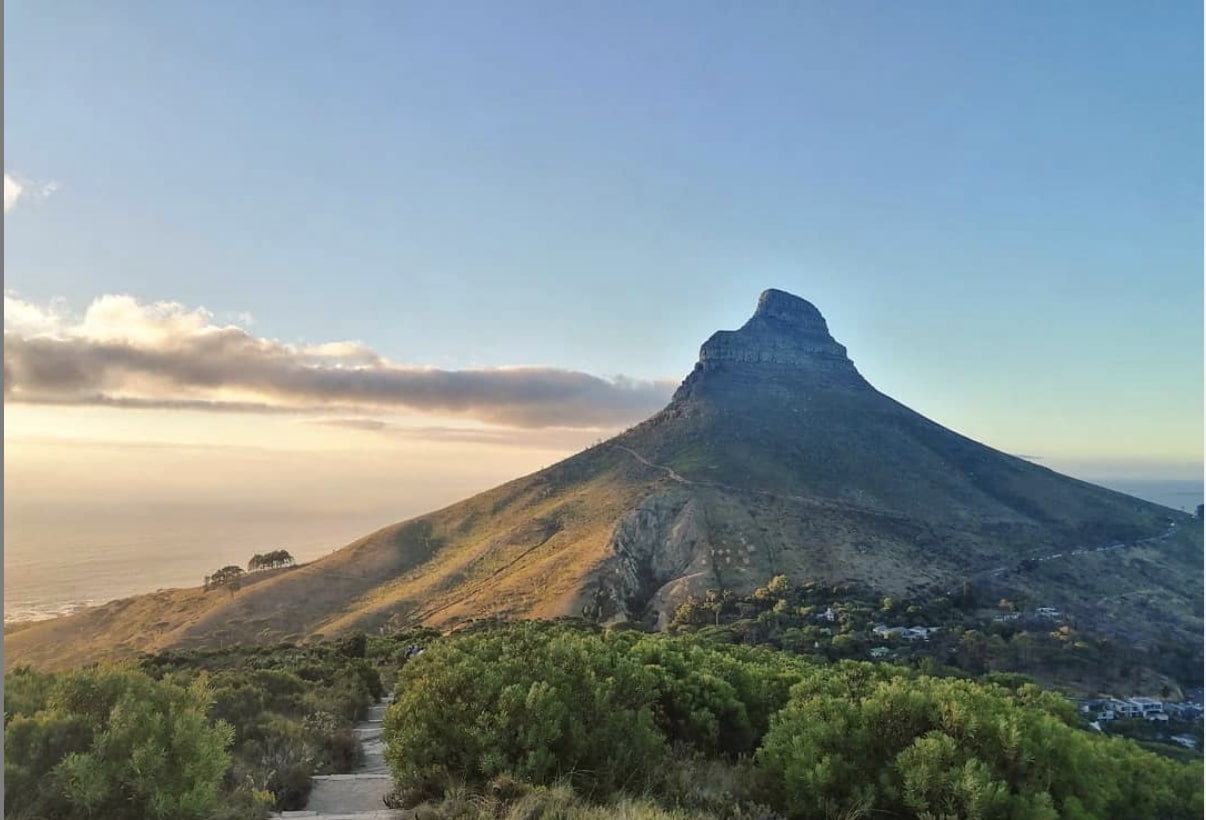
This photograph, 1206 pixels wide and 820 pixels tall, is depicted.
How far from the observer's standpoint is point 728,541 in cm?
5434

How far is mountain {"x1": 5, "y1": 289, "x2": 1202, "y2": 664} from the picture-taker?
46.7 m

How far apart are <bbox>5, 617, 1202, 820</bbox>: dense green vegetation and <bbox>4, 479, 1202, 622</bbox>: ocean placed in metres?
1.04

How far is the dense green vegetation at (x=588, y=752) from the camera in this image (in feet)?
14.8

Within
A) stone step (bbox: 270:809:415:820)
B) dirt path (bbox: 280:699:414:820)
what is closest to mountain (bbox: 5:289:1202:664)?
dirt path (bbox: 280:699:414:820)

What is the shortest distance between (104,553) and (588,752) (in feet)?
55.4

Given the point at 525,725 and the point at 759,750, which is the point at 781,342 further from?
the point at 525,725

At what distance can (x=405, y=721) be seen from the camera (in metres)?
6.05

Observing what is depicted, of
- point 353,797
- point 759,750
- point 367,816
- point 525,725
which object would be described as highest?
point 525,725

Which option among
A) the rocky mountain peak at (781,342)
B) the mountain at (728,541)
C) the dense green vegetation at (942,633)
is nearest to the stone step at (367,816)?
the dense green vegetation at (942,633)

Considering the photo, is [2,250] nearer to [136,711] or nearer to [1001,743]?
[136,711]

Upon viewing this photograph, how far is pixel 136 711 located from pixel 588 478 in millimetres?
65177

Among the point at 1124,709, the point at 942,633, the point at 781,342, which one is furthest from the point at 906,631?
the point at 781,342

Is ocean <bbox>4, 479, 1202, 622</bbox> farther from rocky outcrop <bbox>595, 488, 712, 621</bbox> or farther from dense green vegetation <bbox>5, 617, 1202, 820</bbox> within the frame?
rocky outcrop <bbox>595, 488, 712, 621</bbox>

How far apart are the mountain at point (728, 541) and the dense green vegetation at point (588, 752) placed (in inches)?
1420
